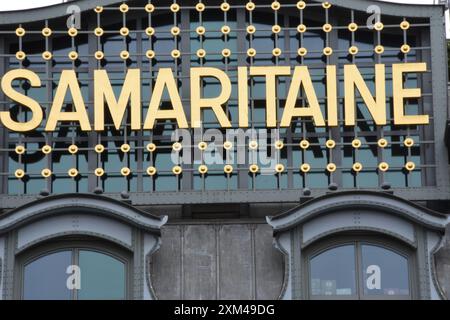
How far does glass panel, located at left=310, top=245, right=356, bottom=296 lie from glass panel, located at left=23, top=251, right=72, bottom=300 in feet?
19.5

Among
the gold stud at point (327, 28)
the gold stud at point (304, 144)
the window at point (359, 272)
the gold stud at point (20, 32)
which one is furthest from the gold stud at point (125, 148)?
the gold stud at point (327, 28)

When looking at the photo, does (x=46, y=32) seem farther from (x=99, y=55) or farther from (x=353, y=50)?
(x=353, y=50)

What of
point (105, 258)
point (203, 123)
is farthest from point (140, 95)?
point (105, 258)

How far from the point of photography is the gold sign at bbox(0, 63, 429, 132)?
4278 centimetres

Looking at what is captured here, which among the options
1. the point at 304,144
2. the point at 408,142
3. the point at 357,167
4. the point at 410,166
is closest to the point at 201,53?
the point at 304,144

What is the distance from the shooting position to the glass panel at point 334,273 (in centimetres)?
4062

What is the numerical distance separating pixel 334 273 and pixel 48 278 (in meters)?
6.88

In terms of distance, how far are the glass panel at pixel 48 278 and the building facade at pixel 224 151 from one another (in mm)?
44

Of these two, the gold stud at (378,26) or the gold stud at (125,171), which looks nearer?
the gold stud at (125,171)

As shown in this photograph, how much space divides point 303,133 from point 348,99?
144cm

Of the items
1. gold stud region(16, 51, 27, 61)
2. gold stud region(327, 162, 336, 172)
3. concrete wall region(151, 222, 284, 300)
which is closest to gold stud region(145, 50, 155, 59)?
gold stud region(16, 51, 27, 61)

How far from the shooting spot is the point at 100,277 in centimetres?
4072

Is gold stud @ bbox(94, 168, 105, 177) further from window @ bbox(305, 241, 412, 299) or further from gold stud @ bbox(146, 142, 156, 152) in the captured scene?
window @ bbox(305, 241, 412, 299)

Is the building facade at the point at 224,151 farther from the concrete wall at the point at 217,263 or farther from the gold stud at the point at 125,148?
the gold stud at the point at 125,148
